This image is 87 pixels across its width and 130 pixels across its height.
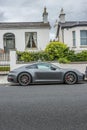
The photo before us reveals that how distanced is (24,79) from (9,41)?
824 inches

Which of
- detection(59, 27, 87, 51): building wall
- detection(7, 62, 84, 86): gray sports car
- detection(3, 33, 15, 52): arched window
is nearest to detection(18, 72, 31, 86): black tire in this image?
detection(7, 62, 84, 86): gray sports car

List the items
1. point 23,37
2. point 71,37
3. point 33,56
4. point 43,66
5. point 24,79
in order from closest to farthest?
point 24,79 < point 43,66 < point 33,56 < point 71,37 < point 23,37

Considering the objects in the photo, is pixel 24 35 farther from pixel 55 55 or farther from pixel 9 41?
pixel 55 55

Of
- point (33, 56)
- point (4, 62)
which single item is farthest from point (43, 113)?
point (4, 62)

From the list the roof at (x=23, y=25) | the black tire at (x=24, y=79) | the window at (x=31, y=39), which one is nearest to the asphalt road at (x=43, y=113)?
the black tire at (x=24, y=79)

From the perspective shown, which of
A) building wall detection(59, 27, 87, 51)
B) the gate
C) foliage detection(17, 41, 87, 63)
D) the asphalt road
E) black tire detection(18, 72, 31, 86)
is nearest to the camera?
the asphalt road

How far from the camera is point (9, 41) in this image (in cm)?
4156

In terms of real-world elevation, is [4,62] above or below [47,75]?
above

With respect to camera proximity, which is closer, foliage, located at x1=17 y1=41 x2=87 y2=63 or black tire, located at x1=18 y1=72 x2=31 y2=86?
black tire, located at x1=18 y1=72 x2=31 y2=86

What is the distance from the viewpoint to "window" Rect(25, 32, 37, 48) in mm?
41394

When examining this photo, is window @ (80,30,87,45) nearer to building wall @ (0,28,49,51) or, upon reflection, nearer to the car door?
building wall @ (0,28,49,51)

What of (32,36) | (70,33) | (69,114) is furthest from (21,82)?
(32,36)

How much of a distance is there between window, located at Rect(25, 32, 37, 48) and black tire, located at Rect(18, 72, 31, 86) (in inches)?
807

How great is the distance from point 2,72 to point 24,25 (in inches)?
548
